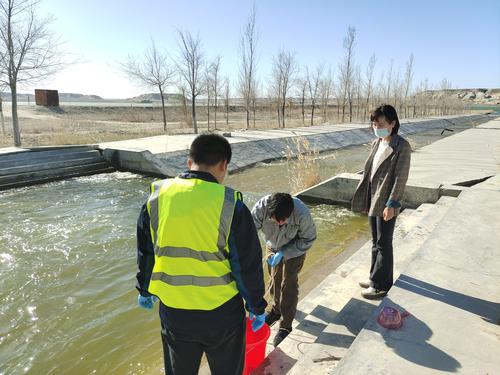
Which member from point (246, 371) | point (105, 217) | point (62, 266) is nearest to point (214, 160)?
point (246, 371)

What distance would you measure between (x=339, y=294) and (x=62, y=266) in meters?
4.12

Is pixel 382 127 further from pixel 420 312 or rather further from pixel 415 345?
pixel 415 345

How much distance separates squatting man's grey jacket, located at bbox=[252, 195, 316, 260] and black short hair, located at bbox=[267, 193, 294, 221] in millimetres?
160

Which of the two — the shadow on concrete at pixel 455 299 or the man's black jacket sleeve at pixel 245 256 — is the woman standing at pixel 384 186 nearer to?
the shadow on concrete at pixel 455 299

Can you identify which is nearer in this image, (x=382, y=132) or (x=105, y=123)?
(x=382, y=132)

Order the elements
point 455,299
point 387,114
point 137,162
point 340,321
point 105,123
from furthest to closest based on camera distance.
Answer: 1. point 105,123
2. point 137,162
3. point 387,114
4. point 340,321
5. point 455,299

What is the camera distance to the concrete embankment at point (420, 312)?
89.7 inches

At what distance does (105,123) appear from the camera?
28.0 metres

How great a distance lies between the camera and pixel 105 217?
25.2 feet

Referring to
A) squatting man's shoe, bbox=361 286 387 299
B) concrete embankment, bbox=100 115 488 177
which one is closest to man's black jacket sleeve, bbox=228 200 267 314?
squatting man's shoe, bbox=361 286 387 299

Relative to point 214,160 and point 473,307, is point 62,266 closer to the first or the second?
point 214,160

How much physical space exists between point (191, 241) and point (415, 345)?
1781 millimetres

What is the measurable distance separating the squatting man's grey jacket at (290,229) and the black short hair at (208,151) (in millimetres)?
1179

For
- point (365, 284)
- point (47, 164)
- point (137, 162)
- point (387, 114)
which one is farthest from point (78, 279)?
point (47, 164)
